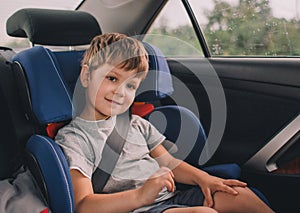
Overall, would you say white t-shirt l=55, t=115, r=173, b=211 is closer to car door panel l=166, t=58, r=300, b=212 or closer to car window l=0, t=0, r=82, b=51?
car door panel l=166, t=58, r=300, b=212

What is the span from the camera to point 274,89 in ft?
6.28

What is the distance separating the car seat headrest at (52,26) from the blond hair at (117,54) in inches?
11.1

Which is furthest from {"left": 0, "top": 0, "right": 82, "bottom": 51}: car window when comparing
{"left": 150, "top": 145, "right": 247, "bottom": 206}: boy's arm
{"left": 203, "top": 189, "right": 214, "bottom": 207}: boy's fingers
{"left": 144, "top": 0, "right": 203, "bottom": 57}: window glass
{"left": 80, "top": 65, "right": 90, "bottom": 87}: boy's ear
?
{"left": 203, "top": 189, "right": 214, "bottom": 207}: boy's fingers

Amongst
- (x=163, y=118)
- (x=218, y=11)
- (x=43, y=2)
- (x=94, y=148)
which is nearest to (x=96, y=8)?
(x=43, y=2)

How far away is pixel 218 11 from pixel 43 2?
891 mm

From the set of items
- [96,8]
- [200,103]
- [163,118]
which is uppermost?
[96,8]

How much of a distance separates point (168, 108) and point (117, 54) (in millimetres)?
405

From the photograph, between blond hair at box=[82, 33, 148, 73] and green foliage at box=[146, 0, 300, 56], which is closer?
blond hair at box=[82, 33, 148, 73]

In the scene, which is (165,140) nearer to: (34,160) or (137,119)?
(137,119)

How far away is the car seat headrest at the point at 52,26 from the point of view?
A: 170 centimetres

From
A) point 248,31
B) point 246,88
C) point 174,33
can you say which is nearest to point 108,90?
point 246,88

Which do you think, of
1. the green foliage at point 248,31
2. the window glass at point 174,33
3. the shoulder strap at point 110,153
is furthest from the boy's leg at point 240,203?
the window glass at point 174,33

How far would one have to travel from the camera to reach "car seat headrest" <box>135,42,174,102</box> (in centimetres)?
165

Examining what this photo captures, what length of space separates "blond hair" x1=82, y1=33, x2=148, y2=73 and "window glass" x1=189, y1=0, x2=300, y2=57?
75 centimetres
